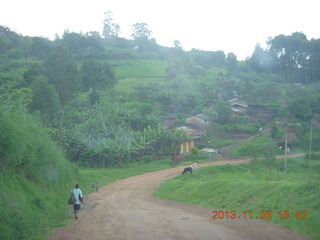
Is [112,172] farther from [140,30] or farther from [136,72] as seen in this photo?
[140,30]

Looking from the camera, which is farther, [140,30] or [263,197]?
[140,30]

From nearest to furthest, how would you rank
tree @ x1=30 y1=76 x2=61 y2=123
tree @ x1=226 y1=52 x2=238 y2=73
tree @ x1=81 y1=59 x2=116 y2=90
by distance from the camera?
tree @ x1=30 y1=76 x2=61 y2=123 → tree @ x1=81 y1=59 x2=116 y2=90 → tree @ x1=226 y1=52 x2=238 y2=73

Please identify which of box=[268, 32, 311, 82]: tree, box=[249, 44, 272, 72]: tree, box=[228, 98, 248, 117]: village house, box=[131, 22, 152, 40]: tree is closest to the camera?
box=[228, 98, 248, 117]: village house

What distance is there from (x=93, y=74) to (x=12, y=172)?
4550 centimetres

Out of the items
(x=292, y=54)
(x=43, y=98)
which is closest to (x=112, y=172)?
(x=43, y=98)

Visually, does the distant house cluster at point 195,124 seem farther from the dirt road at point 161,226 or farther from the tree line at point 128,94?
the dirt road at point 161,226

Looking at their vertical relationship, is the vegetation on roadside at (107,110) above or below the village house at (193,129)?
above

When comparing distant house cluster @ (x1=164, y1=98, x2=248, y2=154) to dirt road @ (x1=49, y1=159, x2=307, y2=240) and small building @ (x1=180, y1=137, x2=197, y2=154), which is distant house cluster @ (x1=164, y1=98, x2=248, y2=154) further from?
dirt road @ (x1=49, y1=159, x2=307, y2=240)

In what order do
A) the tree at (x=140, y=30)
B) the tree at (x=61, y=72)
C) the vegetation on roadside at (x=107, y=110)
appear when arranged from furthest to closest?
the tree at (x=140, y=30), the tree at (x=61, y=72), the vegetation on roadside at (x=107, y=110)
